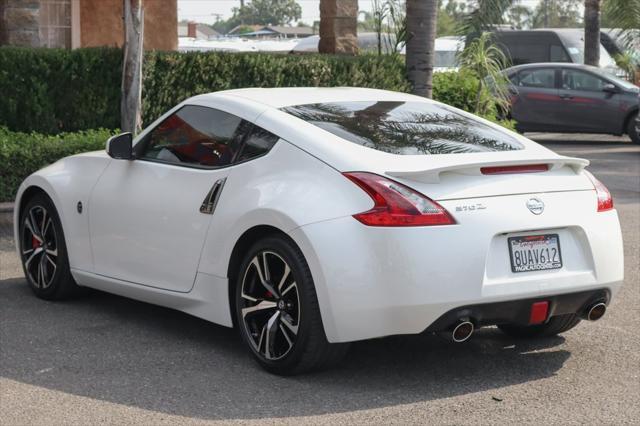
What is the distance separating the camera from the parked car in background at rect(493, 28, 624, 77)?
97.1ft

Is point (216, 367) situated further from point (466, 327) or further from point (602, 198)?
point (602, 198)

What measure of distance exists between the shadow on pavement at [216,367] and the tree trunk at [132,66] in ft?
19.3

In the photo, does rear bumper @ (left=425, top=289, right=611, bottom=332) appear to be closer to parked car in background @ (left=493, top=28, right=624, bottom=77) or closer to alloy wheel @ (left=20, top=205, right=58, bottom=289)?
alloy wheel @ (left=20, top=205, right=58, bottom=289)

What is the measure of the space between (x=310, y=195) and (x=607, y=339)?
87.9 inches

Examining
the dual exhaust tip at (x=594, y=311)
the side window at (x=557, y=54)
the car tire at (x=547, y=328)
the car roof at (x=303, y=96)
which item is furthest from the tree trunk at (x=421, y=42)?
the side window at (x=557, y=54)

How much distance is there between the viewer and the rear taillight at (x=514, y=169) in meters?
6.13

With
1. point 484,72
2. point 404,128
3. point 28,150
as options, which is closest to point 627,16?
point 484,72

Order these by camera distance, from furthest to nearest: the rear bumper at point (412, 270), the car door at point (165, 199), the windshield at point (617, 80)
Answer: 1. the windshield at point (617, 80)
2. the car door at point (165, 199)
3. the rear bumper at point (412, 270)

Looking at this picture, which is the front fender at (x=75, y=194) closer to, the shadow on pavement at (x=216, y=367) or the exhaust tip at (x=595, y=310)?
the shadow on pavement at (x=216, y=367)

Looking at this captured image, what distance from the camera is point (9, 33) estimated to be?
15.6 m

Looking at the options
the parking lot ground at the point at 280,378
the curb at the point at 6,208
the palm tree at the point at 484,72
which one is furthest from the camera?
the palm tree at the point at 484,72

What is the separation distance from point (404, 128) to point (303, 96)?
77cm

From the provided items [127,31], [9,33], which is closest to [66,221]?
[127,31]

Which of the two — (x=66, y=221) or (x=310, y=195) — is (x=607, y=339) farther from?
(x=66, y=221)
